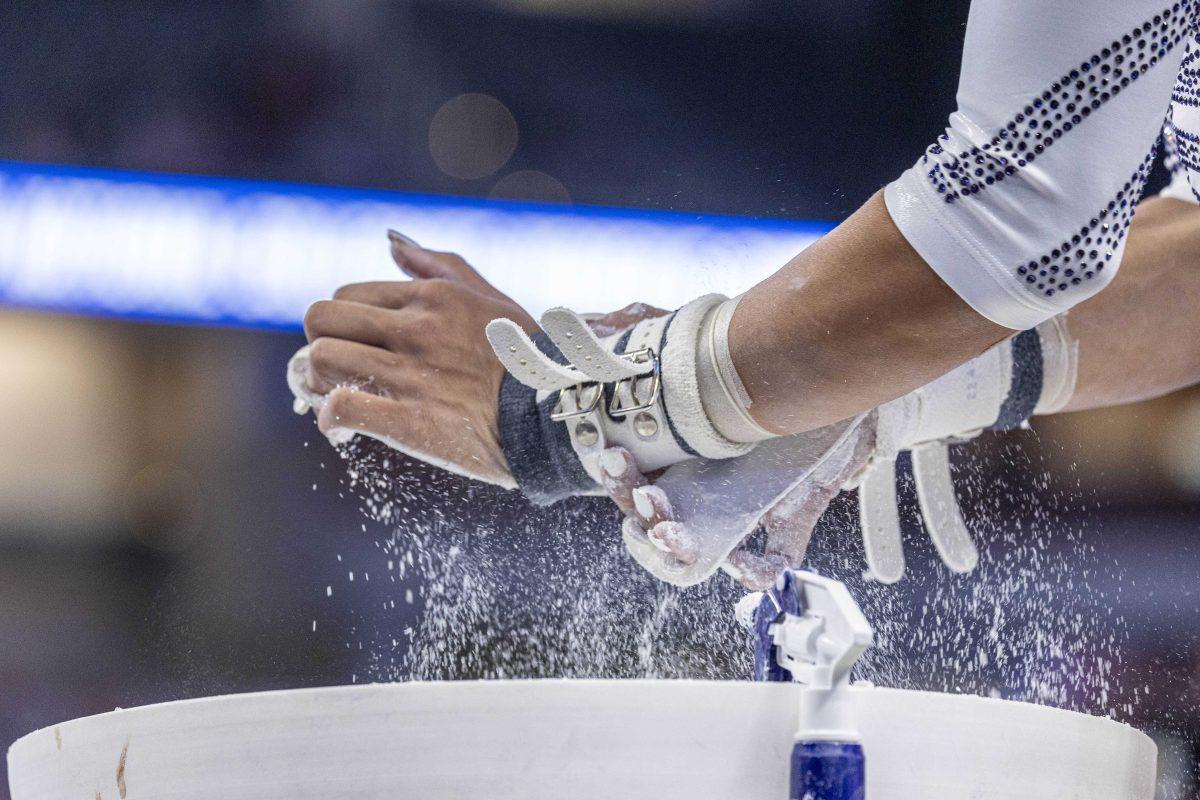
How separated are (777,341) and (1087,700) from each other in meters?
1.00

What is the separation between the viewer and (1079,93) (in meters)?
0.39

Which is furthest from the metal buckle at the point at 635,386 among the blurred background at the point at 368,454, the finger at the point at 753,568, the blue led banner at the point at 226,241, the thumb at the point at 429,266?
the blue led banner at the point at 226,241

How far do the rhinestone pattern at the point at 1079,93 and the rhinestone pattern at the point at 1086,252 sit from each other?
0.03 meters

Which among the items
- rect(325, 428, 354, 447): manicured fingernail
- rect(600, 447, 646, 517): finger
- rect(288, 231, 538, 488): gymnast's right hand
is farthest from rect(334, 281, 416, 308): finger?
rect(600, 447, 646, 517): finger

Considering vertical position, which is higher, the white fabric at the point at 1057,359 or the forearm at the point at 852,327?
the white fabric at the point at 1057,359

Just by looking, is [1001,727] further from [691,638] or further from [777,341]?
[691,638]

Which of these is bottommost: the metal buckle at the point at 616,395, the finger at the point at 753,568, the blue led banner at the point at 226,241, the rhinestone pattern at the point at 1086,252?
the finger at the point at 753,568

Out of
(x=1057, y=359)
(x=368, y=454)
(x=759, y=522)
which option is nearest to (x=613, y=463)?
(x=759, y=522)

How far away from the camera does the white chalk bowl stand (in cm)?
32

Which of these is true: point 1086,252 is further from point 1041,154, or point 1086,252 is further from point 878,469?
point 878,469

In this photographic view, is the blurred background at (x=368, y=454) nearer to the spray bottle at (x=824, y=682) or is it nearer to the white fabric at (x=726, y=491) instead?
the white fabric at (x=726, y=491)

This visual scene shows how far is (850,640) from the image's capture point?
32cm

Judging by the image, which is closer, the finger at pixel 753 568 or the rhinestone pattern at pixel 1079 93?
the rhinestone pattern at pixel 1079 93

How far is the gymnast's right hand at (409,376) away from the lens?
614mm
